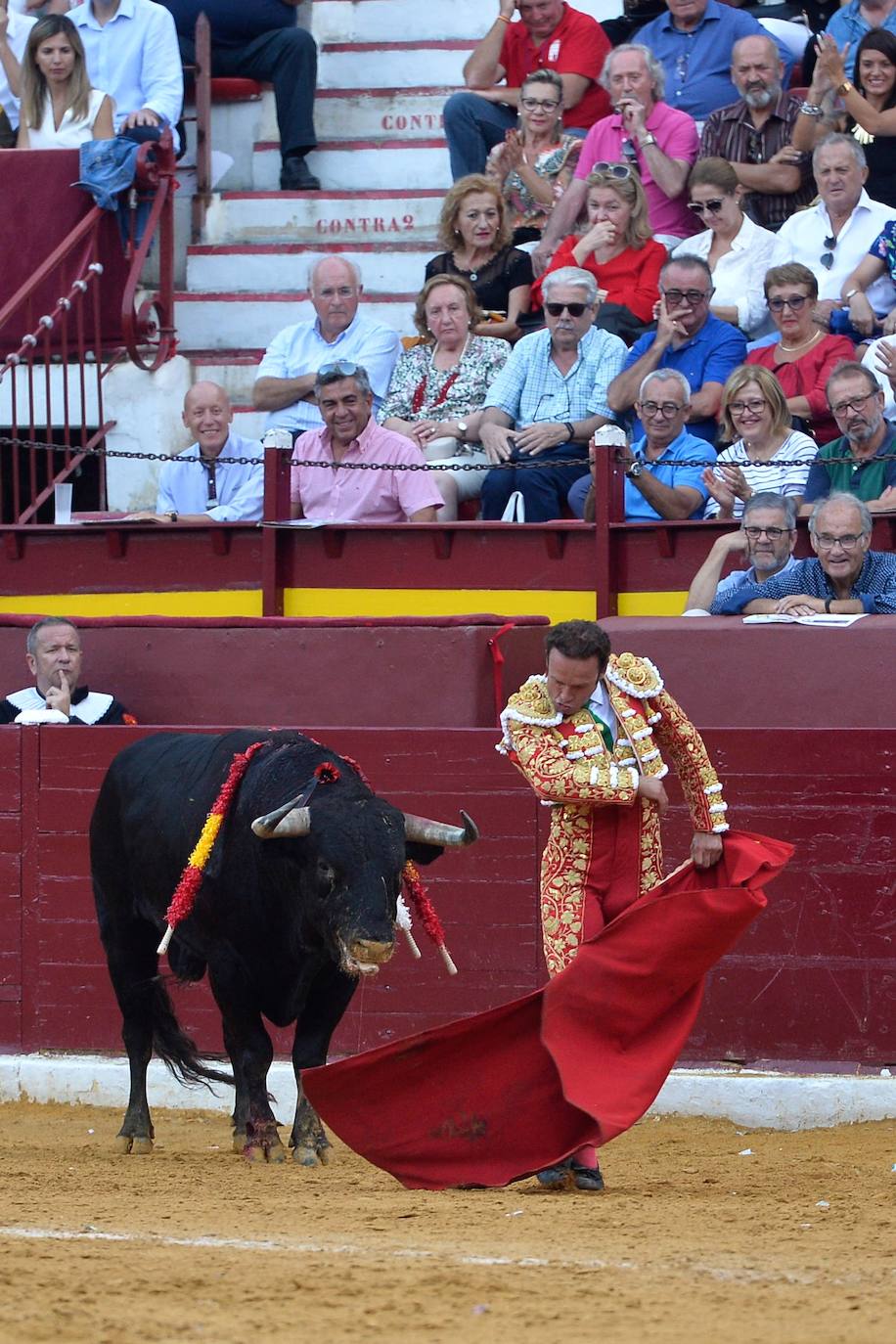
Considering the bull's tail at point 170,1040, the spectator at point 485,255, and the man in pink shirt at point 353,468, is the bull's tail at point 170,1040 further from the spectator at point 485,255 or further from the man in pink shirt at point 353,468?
the spectator at point 485,255

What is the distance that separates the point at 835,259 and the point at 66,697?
136 inches

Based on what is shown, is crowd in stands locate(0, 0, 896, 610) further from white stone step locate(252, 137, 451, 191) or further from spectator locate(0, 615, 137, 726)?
spectator locate(0, 615, 137, 726)

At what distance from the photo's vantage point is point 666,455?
7812mm

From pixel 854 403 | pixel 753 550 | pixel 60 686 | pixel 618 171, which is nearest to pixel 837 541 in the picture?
pixel 753 550

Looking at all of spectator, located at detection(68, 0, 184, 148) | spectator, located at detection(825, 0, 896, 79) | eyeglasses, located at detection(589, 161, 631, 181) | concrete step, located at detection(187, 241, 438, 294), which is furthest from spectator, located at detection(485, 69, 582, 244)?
spectator, located at detection(68, 0, 184, 148)

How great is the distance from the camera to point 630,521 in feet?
25.4

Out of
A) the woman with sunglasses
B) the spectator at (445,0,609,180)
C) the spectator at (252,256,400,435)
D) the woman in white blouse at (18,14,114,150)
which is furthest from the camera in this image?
the woman in white blouse at (18,14,114,150)

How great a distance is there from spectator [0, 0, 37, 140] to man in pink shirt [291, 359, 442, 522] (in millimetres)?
3258

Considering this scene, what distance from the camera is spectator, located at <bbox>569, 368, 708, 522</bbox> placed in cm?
768

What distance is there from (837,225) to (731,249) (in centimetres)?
46

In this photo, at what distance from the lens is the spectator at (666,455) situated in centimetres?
768

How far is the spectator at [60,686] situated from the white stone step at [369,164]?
466 centimetres

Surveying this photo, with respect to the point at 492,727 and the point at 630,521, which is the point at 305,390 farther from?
the point at 492,727

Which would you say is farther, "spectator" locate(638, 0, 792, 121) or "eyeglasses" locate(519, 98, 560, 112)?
"spectator" locate(638, 0, 792, 121)
